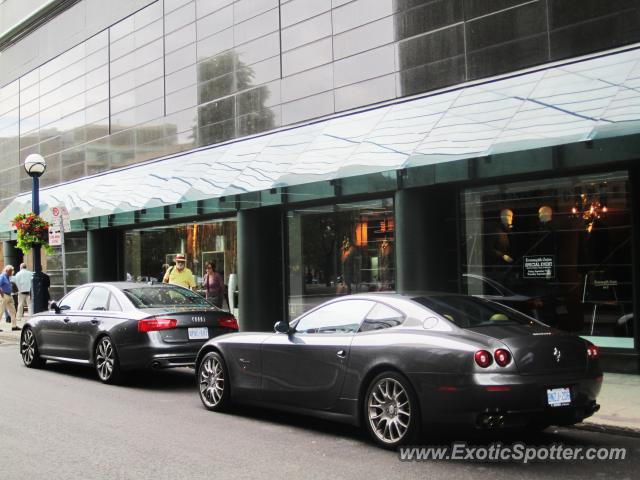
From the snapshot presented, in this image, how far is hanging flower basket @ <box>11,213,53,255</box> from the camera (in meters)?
18.9

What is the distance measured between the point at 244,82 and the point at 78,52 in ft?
34.5

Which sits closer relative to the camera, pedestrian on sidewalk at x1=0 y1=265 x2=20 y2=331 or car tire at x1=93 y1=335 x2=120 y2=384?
car tire at x1=93 y1=335 x2=120 y2=384

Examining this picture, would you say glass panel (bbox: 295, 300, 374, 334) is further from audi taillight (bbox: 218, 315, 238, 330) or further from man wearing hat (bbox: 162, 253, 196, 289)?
man wearing hat (bbox: 162, 253, 196, 289)

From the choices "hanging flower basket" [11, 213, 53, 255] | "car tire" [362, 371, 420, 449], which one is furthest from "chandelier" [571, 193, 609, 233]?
"hanging flower basket" [11, 213, 53, 255]

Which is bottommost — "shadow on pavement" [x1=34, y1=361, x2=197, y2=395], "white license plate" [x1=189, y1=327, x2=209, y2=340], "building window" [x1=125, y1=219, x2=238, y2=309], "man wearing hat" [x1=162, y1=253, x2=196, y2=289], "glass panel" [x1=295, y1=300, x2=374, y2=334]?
"shadow on pavement" [x1=34, y1=361, x2=197, y2=395]

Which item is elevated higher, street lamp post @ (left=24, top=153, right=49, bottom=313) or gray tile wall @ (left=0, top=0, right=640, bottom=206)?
gray tile wall @ (left=0, top=0, right=640, bottom=206)

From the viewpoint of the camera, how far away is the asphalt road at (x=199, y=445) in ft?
18.2

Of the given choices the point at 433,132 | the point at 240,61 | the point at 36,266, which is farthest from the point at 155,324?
the point at 36,266

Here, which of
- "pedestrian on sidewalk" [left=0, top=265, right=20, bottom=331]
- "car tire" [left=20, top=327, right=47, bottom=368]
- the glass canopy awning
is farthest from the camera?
"pedestrian on sidewalk" [left=0, top=265, right=20, bottom=331]

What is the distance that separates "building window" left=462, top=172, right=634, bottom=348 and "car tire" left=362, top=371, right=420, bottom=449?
555 cm

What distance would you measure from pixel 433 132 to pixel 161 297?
5.04 meters

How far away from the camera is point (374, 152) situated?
1220 cm

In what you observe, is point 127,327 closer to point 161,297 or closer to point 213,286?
point 161,297

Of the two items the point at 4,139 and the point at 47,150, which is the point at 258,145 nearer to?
the point at 47,150
